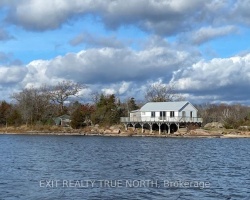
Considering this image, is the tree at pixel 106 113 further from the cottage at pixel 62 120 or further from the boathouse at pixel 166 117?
the cottage at pixel 62 120

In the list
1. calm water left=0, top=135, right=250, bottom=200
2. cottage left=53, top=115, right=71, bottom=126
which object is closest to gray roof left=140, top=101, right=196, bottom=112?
cottage left=53, top=115, right=71, bottom=126

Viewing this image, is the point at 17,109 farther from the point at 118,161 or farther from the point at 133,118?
the point at 118,161

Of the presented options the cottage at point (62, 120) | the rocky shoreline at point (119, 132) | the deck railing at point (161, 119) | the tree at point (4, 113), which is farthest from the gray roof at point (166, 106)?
the tree at point (4, 113)

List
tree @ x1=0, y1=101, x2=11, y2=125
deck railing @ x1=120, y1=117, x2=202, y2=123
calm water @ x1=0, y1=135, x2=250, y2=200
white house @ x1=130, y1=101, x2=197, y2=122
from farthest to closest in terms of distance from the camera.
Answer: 1. tree @ x1=0, y1=101, x2=11, y2=125
2. white house @ x1=130, y1=101, x2=197, y2=122
3. deck railing @ x1=120, y1=117, x2=202, y2=123
4. calm water @ x1=0, y1=135, x2=250, y2=200

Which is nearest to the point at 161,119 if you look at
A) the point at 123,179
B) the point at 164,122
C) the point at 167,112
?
the point at 164,122

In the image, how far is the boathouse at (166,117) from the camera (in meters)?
84.9

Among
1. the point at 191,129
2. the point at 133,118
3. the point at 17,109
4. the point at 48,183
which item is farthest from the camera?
the point at 17,109

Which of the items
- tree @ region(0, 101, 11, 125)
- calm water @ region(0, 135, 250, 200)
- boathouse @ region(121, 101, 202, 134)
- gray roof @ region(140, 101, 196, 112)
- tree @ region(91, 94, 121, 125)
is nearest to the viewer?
calm water @ region(0, 135, 250, 200)

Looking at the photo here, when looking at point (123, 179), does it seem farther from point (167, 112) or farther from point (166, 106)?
point (166, 106)

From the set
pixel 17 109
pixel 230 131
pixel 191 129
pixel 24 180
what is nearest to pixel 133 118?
pixel 191 129

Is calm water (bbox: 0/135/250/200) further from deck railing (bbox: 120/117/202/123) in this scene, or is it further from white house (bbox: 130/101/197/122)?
white house (bbox: 130/101/197/122)

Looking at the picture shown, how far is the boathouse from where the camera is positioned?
84.9 metres

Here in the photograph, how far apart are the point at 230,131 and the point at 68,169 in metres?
59.6

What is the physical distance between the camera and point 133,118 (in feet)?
293
